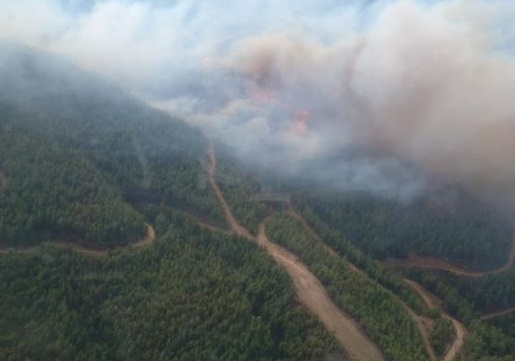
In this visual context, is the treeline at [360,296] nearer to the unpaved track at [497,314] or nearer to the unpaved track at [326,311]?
the unpaved track at [326,311]

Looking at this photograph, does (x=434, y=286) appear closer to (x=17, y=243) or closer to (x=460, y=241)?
(x=460, y=241)

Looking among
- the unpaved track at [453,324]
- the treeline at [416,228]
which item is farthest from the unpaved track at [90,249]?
the unpaved track at [453,324]

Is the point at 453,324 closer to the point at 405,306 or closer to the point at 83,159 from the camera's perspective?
the point at 405,306

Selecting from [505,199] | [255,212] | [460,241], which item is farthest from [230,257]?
[505,199]

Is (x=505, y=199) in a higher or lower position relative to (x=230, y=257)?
higher

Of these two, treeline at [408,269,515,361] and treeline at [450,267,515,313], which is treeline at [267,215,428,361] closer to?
treeline at [408,269,515,361]

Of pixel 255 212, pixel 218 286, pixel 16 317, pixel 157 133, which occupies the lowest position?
pixel 16 317

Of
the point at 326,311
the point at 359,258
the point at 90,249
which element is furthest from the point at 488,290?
the point at 90,249

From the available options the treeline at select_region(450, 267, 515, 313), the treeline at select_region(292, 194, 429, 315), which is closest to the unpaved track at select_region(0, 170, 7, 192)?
the treeline at select_region(292, 194, 429, 315)
